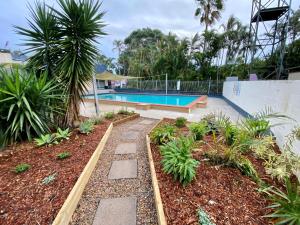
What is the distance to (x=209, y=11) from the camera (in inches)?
658

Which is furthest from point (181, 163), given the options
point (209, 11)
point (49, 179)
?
point (209, 11)

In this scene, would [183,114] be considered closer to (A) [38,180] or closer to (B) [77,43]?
(B) [77,43]

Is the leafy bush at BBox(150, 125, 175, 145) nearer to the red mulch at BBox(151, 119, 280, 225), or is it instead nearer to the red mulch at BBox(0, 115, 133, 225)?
the red mulch at BBox(151, 119, 280, 225)

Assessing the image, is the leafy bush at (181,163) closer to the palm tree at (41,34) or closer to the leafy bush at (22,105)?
the leafy bush at (22,105)

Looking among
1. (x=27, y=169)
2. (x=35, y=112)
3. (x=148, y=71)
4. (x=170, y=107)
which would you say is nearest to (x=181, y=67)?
(x=148, y=71)

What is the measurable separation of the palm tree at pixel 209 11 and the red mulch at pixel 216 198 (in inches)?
709

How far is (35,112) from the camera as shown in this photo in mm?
4289

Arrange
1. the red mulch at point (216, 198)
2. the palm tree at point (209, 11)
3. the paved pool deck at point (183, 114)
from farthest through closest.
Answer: the palm tree at point (209, 11)
the paved pool deck at point (183, 114)
the red mulch at point (216, 198)

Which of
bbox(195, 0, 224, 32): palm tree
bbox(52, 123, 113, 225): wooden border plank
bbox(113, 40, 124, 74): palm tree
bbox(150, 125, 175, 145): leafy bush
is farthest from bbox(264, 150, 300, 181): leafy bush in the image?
bbox(113, 40, 124, 74): palm tree

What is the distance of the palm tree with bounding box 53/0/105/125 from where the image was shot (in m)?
4.50

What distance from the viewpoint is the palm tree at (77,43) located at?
4496mm

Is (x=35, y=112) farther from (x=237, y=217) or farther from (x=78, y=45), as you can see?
(x=237, y=217)

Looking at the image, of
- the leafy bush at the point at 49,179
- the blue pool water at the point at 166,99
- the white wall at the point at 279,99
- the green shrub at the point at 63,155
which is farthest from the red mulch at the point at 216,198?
the blue pool water at the point at 166,99

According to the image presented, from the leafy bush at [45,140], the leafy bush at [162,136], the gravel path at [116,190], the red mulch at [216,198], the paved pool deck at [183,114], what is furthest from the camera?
the paved pool deck at [183,114]
